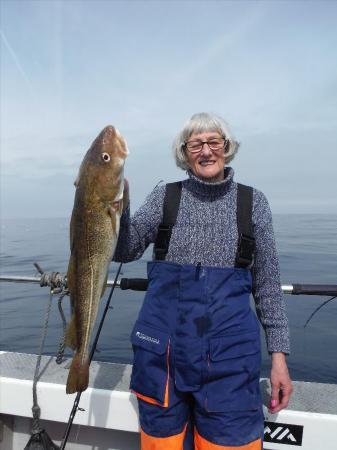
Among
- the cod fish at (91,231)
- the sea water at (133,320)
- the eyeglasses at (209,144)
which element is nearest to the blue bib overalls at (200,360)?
the cod fish at (91,231)

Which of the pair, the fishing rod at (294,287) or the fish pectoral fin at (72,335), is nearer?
the fish pectoral fin at (72,335)

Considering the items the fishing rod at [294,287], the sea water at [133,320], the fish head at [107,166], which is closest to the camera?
the fish head at [107,166]

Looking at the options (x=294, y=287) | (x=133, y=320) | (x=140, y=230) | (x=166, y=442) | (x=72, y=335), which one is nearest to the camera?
(x=72, y=335)

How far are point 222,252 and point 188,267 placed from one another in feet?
0.83

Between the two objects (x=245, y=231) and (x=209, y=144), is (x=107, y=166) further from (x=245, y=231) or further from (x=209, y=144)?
(x=245, y=231)

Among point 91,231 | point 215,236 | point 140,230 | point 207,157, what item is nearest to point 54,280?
point 140,230

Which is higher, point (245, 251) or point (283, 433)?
Answer: point (245, 251)

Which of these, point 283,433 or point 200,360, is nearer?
point 200,360

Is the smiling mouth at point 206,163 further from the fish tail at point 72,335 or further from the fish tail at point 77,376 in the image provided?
the fish tail at point 77,376

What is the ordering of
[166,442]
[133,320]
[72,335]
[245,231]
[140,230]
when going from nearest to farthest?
[72,335], [166,442], [245,231], [140,230], [133,320]

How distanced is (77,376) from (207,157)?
157cm

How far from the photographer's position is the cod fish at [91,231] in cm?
214

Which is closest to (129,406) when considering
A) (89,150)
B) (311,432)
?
(311,432)

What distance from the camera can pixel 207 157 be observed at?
2.71 m
